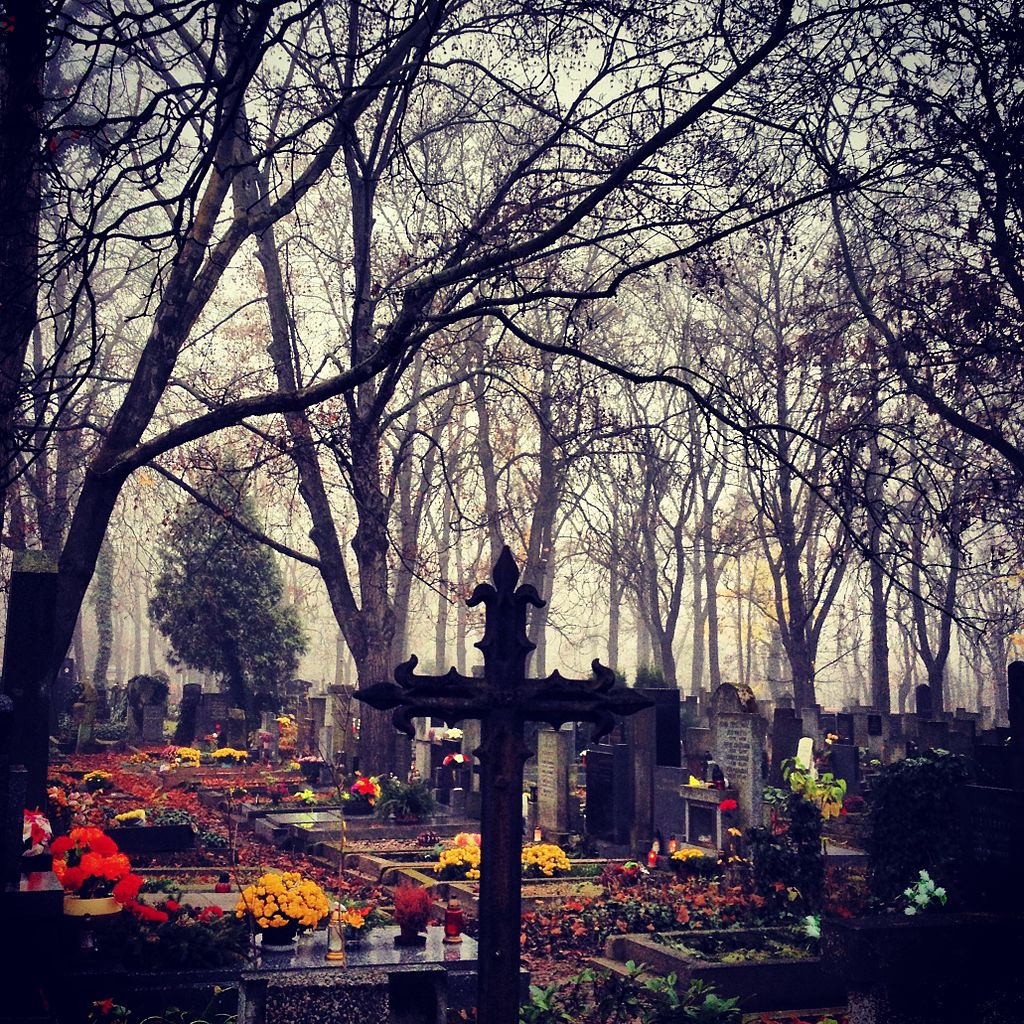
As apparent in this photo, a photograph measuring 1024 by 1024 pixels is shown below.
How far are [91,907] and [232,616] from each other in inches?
973

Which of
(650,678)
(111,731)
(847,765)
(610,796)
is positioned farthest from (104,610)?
(610,796)

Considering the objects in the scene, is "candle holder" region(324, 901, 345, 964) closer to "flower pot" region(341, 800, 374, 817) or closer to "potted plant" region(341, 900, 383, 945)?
"potted plant" region(341, 900, 383, 945)

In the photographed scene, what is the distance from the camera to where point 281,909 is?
7410mm

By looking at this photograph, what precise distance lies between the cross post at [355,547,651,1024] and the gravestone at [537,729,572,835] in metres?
9.85

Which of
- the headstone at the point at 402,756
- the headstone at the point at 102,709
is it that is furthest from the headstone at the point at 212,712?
the headstone at the point at 402,756

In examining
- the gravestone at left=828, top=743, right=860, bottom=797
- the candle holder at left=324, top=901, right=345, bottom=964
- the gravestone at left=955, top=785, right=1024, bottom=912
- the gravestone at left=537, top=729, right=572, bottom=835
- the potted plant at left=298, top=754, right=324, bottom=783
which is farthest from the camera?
the potted plant at left=298, top=754, right=324, bottom=783

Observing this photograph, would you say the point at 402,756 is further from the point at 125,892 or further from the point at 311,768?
the point at 125,892

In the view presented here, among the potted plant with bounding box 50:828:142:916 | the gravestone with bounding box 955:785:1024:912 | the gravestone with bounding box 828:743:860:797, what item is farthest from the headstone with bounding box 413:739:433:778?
the gravestone with bounding box 955:785:1024:912

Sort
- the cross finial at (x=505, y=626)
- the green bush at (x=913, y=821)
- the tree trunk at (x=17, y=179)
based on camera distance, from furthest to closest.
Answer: the green bush at (x=913, y=821)
the tree trunk at (x=17, y=179)
the cross finial at (x=505, y=626)

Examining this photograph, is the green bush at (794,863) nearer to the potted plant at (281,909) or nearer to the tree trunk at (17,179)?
the potted plant at (281,909)

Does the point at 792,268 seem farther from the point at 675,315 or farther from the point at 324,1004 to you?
the point at 324,1004

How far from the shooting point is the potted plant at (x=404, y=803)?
15.5 metres

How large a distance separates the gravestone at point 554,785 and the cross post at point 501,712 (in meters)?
9.85

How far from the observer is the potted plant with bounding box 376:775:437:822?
15.5 meters
